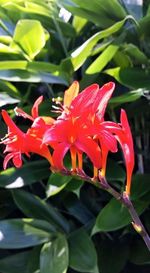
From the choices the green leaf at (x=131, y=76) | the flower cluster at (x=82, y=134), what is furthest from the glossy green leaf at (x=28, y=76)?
the flower cluster at (x=82, y=134)

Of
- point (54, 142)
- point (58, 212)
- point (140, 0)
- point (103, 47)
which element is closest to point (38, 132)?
point (54, 142)

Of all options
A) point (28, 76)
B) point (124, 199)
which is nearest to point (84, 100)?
point (124, 199)

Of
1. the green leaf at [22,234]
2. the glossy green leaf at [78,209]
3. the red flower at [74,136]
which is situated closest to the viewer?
the red flower at [74,136]

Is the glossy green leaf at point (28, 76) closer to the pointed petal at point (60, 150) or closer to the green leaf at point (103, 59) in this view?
the green leaf at point (103, 59)

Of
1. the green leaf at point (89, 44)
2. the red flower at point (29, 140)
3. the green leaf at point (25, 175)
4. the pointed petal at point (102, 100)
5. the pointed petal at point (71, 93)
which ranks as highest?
the green leaf at point (89, 44)

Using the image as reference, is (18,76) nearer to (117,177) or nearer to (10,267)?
(117,177)
